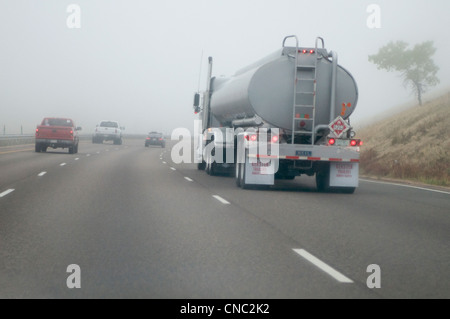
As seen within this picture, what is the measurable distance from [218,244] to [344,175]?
949 cm

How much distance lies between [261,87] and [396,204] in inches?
184

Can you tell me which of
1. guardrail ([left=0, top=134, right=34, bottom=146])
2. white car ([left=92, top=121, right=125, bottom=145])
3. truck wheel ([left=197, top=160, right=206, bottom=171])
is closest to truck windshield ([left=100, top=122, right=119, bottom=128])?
white car ([left=92, top=121, right=125, bottom=145])

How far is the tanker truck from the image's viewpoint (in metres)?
17.9

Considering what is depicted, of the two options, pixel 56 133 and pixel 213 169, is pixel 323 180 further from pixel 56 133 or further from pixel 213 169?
pixel 56 133

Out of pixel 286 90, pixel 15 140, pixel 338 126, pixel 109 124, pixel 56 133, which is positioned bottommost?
pixel 15 140

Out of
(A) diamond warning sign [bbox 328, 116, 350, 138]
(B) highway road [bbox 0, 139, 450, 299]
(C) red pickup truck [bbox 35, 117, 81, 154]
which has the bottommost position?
(B) highway road [bbox 0, 139, 450, 299]

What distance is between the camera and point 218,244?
31.0 feet

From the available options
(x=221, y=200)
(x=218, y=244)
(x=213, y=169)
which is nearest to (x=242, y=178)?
(x=221, y=200)

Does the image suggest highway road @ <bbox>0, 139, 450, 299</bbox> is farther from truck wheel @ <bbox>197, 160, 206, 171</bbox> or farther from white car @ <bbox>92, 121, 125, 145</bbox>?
white car @ <bbox>92, 121, 125, 145</bbox>

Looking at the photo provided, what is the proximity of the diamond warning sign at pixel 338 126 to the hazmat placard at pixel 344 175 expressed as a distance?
0.91 meters

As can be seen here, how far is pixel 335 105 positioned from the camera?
18.2 meters

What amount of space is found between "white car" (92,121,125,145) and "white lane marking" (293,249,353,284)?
5824 cm
